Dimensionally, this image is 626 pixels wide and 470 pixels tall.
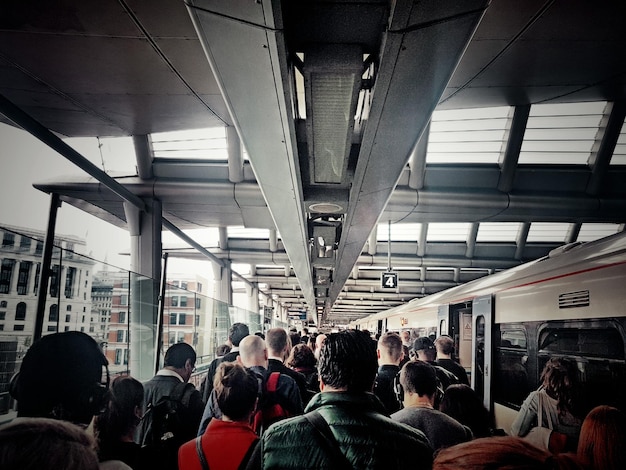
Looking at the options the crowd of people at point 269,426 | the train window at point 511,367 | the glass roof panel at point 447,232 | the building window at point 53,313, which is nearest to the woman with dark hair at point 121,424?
the crowd of people at point 269,426

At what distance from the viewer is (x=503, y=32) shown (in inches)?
157

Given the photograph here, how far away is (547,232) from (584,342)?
10.3 metres

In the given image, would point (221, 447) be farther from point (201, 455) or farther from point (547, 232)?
point (547, 232)

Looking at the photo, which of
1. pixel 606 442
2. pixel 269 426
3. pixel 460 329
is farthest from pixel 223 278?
pixel 606 442

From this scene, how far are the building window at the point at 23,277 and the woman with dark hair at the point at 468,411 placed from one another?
2.65 meters

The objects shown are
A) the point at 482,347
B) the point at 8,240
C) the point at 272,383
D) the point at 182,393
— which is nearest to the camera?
the point at 8,240

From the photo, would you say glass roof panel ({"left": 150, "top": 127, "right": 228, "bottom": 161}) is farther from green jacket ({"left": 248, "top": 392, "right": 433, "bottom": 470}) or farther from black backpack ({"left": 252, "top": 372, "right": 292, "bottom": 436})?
green jacket ({"left": 248, "top": 392, "right": 433, "bottom": 470})

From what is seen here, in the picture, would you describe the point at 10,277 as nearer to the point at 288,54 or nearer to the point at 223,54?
the point at 223,54

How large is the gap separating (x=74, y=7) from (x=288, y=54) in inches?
82.5

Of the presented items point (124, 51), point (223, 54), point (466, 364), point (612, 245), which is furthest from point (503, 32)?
point (466, 364)

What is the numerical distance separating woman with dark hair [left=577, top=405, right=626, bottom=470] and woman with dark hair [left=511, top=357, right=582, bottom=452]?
1.77 metres

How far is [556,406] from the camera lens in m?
3.61

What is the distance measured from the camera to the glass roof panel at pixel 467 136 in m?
8.17

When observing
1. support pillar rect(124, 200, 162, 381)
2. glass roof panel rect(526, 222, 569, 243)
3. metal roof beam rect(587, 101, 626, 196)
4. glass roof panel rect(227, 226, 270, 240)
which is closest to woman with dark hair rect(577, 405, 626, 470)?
support pillar rect(124, 200, 162, 381)
